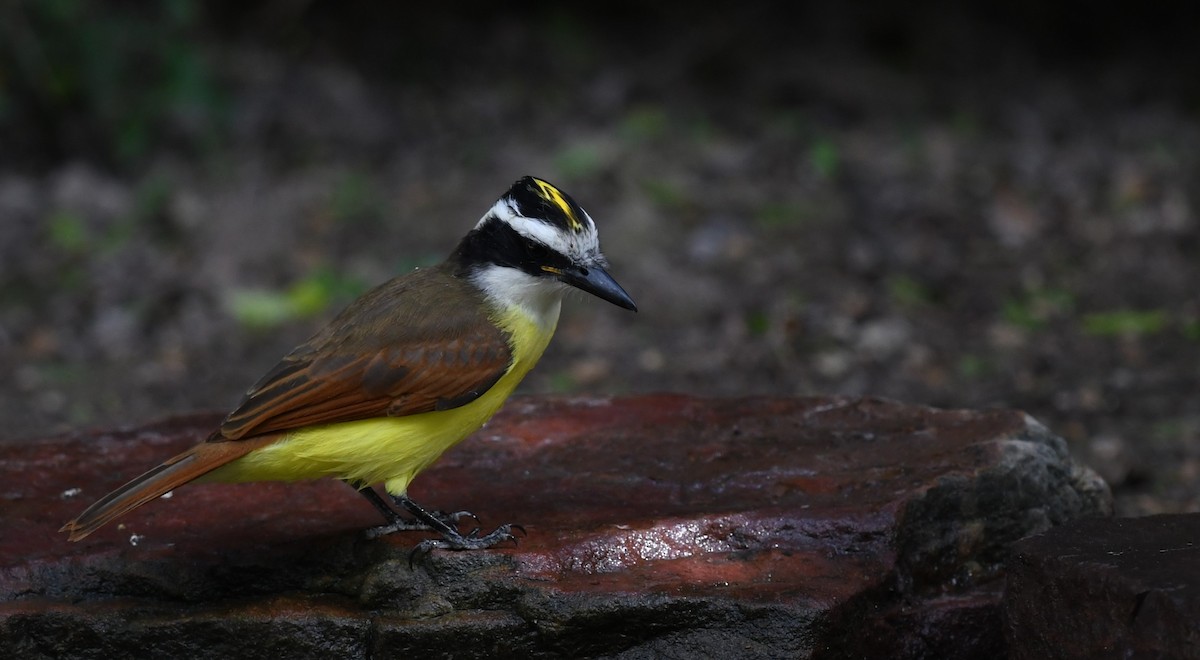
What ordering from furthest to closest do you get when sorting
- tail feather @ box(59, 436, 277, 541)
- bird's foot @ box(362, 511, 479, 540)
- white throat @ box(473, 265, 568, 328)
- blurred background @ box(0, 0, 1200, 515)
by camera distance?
1. blurred background @ box(0, 0, 1200, 515)
2. white throat @ box(473, 265, 568, 328)
3. bird's foot @ box(362, 511, 479, 540)
4. tail feather @ box(59, 436, 277, 541)

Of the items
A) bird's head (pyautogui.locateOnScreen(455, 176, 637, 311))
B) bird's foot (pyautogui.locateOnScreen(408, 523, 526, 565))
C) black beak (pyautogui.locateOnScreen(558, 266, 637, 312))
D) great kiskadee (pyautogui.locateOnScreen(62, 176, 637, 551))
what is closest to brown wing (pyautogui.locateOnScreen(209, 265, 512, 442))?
great kiskadee (pyautogui.locateOnScreen(62, 176, 637, 551))

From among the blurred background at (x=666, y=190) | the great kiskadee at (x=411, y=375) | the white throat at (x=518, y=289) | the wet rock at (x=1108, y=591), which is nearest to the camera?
the wet rock at (x=1108, y=591)

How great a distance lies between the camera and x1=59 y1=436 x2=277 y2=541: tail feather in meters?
4.40

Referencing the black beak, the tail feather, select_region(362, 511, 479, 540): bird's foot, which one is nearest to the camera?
the tail feather


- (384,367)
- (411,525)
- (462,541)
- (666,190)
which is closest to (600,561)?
(462,541)

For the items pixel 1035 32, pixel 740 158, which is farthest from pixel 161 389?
pixel 1035 32

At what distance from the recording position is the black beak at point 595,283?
16.4 feet

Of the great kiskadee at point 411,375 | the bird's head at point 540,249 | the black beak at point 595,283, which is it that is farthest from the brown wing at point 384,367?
the black beak at point 595,283

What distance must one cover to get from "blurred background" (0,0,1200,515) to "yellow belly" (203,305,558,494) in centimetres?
346

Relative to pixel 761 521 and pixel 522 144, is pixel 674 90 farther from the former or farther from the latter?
pixel 761 521

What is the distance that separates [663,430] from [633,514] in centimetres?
97

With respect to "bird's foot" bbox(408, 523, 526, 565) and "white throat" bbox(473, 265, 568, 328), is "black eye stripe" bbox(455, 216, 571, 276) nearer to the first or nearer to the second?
"white throat" bbox(473, 265, 568, 328)

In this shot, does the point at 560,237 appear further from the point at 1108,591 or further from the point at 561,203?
the point at 1108,591

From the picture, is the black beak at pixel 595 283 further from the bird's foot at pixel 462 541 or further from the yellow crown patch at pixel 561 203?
the bird's foot at pixel 462 541
